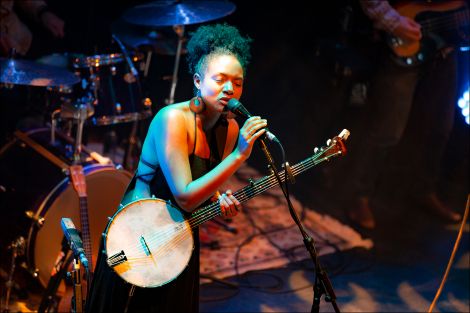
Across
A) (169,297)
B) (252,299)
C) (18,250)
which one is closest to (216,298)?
(252,299)

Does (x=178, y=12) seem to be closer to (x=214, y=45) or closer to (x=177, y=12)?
(x=177, y=12)

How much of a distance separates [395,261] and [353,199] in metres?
0.97

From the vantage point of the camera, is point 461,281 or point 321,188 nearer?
point 461,281

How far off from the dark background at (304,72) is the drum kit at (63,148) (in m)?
1.30

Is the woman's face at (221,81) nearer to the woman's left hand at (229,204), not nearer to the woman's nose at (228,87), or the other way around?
the woman's nose at (228,87)

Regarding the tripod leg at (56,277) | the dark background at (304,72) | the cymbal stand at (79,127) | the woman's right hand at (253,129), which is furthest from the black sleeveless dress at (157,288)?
the dark background at (304,72)

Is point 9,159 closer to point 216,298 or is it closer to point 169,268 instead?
point 216,298

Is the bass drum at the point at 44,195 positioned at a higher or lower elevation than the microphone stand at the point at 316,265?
higher

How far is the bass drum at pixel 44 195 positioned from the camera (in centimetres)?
403

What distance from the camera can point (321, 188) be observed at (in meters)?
6.66

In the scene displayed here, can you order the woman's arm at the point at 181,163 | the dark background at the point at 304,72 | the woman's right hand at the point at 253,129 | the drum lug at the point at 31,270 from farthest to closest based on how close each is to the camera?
the dark background at the point at 304,72, the drum lug at the point at 31,270, the woman's arm at the point at 181,163, the woman's right hand at the point at 253,129

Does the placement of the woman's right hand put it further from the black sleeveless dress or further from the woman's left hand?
the black sleeveless dress


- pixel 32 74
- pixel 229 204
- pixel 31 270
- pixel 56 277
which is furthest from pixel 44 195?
pixel 229 204

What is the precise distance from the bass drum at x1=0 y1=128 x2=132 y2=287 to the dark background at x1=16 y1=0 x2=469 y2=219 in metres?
1.80
